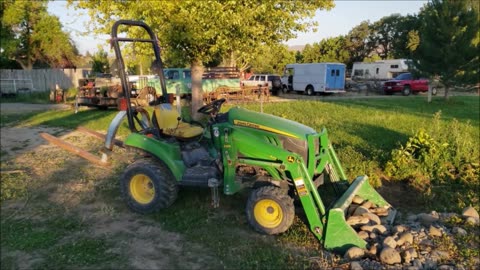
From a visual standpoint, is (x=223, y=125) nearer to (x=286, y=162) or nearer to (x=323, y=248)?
(x=286, y=162)

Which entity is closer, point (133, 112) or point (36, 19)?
point (133, 112)

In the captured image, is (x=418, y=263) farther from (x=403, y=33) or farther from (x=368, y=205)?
(x=403, y=33)

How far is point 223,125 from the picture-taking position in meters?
4.85

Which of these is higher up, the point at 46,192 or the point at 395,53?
the point at 395,53

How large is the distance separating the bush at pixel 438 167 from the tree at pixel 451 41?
12.6m

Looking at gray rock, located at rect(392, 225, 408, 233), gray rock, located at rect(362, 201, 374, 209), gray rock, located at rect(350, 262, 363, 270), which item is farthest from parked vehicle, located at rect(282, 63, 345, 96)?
gray rock, located at rect(350, 262, 363, 270)

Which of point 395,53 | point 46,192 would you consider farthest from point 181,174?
point 395,53

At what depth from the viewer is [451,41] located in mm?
18812

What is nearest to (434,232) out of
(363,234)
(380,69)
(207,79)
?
(363,234)

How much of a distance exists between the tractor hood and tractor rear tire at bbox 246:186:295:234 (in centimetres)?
65

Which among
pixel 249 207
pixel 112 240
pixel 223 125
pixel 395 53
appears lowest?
pixel 112 240

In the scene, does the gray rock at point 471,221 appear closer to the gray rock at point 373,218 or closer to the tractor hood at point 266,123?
the gray rock at point 373,218

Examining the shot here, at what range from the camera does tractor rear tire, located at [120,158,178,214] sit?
519cm

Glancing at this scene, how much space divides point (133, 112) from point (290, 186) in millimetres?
2376
